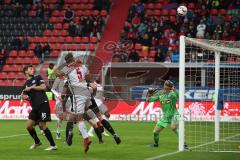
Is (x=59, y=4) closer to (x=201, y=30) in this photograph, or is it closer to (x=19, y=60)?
(x=19, y=60)

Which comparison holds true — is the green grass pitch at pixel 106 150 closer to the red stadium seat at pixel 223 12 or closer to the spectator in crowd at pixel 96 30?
the spectator in crowd at pixel 96 30

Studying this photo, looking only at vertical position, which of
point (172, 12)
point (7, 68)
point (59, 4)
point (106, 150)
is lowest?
point (106, 150)

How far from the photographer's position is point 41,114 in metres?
15.7

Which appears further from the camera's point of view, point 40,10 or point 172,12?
point 40,10

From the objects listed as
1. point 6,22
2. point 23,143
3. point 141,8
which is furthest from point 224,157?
point 6,22

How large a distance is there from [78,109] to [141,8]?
23.9 meters

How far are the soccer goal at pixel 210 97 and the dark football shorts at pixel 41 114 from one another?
10.8 ft

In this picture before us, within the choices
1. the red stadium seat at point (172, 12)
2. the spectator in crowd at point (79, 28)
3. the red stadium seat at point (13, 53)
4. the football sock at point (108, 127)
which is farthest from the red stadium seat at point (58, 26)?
the football sock at point (108, 127)

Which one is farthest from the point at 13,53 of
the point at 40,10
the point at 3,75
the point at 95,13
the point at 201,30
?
the point at 201,30

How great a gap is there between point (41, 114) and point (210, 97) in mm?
14351

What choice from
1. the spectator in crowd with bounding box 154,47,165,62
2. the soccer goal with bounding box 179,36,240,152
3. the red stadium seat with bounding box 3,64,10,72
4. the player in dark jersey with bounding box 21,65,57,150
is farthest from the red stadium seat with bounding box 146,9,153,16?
the player in dark jersey with bounding box 21,65,57,150

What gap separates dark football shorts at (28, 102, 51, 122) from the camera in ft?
51.5

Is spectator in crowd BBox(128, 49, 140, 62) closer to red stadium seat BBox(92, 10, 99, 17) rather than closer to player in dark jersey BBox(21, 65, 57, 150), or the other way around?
red stadium seat BBox(92, 10, 99, 17)

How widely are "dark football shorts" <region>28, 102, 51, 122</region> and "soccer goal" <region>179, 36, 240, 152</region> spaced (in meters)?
3.30
